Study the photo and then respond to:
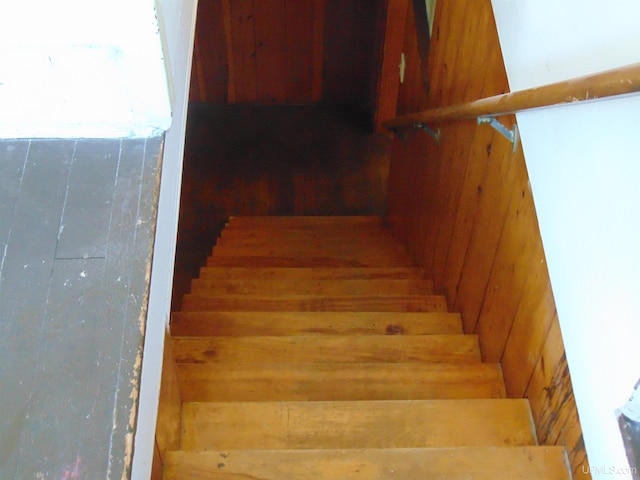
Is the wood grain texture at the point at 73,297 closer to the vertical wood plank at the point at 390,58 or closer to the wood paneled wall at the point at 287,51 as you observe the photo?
the vertical wood plank at the point at 390,58

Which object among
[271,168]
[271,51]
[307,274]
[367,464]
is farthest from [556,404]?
[271,51]

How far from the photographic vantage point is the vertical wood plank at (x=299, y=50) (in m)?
4.66

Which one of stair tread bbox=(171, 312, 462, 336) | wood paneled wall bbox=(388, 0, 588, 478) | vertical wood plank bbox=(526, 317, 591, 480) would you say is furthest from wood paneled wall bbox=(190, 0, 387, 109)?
vertical wood plank bbox=(526, 317, 591, 480)

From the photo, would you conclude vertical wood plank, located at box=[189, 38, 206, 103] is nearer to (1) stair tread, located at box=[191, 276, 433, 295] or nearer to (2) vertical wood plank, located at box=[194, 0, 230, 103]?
(2) vertical wood plank, located at box=[194, 0, 230, 103]

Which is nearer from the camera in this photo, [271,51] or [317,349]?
[317,349]

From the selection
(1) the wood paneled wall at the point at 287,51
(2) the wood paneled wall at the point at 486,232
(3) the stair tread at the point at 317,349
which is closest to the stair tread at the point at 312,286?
(2) the wood paneled wall at the point at 486,232

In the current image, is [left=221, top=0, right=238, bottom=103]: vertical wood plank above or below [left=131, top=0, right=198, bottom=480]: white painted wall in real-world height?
below

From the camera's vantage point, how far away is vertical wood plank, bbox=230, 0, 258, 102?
465cm

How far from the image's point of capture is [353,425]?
1385mm

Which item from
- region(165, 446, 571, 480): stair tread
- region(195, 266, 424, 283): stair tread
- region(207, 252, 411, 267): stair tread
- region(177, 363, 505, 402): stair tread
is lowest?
region(207, 252, 411, 267): stair tread

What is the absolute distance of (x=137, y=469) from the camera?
873mm

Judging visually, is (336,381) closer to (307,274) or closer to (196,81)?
(307,274)

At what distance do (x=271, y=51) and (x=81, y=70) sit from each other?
170 inches

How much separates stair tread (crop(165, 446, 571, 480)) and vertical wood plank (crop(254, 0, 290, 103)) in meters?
4.22
